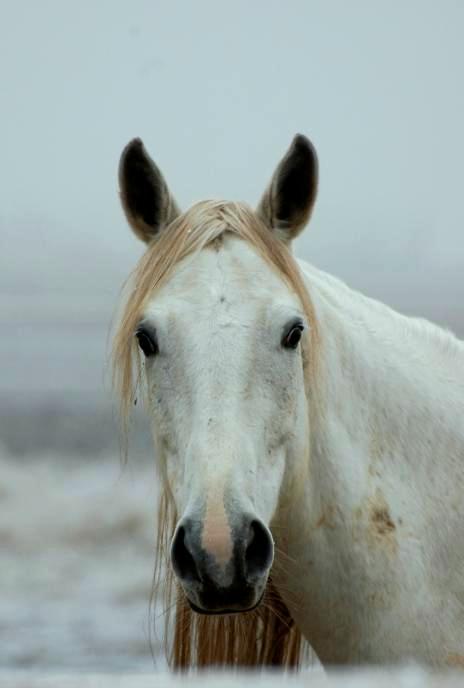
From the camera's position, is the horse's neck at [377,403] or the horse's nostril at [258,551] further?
the horse's neck at [377,403]

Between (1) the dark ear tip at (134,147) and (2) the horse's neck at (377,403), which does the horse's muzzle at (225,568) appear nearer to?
(2) the horse's neck at (377,403)

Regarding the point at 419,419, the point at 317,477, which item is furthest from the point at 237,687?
the point at 419,419

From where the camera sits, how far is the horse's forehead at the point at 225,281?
8.27 ft

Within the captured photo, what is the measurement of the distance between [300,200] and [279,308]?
437 mm

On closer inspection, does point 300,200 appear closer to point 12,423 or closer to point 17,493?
point 17,493

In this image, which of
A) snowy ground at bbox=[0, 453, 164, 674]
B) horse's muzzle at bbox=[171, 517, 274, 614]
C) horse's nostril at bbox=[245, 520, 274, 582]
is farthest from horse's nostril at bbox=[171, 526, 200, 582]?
snowy ground at bbox=[0, 453, 164, 674]

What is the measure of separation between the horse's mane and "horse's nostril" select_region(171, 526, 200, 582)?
502 mm

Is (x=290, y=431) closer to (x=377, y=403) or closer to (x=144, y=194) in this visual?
(x=377, y=403)

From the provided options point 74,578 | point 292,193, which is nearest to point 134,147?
point 292,193

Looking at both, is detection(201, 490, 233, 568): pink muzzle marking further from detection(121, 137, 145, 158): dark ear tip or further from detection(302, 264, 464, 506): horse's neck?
detection(121, 137, 145, 158): dark ear tip

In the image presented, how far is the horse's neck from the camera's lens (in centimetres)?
269

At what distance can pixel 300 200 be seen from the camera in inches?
111

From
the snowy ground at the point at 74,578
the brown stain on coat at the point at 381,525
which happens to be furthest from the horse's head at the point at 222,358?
the snowy ground at the point at 74,578

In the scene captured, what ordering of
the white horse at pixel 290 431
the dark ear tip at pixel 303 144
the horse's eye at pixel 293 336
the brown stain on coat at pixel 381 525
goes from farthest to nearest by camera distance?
the dark ear tip at pixel 303 144 → the brown stain on coat at pixel 381 525 → the horse's eye at pixel 293 336 → the white horse at pixel 290 431
